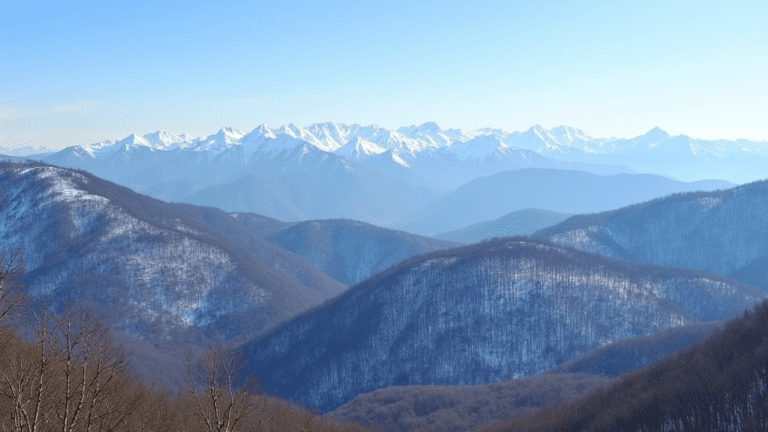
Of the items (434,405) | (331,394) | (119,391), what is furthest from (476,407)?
(119,391)

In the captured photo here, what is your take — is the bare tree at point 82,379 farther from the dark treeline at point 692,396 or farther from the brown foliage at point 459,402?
the brown foliage at point 459,402

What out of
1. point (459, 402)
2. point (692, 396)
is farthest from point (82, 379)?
point (459, 402)

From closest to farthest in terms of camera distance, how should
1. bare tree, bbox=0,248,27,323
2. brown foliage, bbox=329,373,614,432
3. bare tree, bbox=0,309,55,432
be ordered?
bare tree, bbox=0,309,55,432 → bare tree, bbox=0,248,27,323 → brown foliage, bbox=329,373,614,432

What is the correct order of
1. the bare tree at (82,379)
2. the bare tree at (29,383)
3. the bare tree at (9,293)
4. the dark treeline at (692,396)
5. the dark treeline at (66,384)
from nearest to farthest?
1. the bare tree at (29,383)
2. the bare tree at (82,379)
3. the dark treeline at (66,384)
4. the bare tree at (9,293)
5. the dark treeline at (692,396)

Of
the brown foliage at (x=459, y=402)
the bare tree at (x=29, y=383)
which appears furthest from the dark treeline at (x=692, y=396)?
the bare tree at (x=29, y=383)

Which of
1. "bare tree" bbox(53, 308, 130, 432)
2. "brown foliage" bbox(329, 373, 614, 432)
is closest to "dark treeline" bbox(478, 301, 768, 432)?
"brown foliage" bbox(329, 373, 614, 432)

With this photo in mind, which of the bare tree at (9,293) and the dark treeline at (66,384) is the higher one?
the bare tree at (9,293)

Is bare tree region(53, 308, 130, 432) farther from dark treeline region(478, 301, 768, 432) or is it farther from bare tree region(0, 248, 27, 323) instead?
dark treeline region(478, 301, 768, 432)

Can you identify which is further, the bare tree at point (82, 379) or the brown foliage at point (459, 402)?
the brown foliage at point (459, 402)
